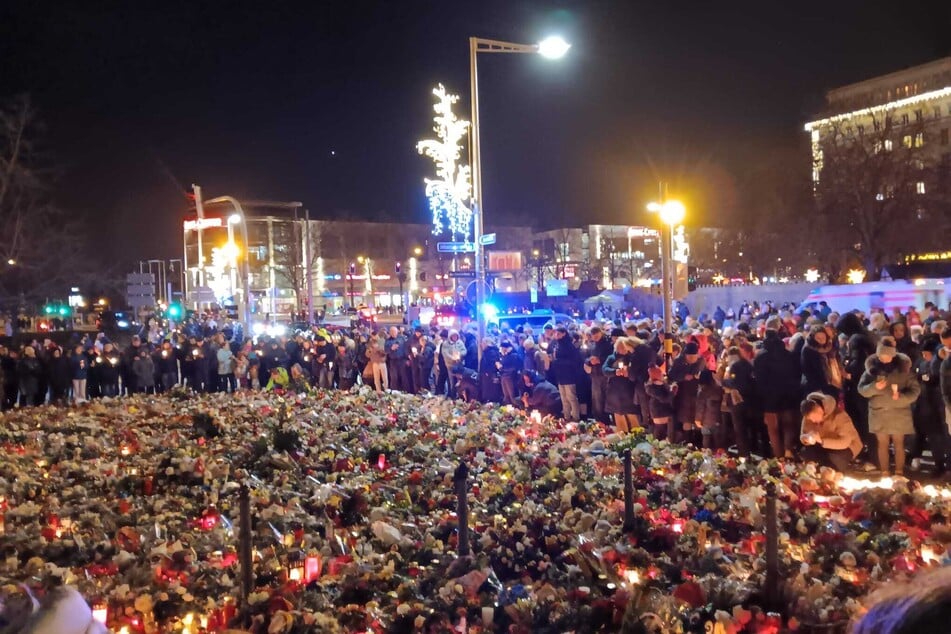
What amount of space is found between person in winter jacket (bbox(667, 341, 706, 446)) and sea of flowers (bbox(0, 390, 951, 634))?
142 cm

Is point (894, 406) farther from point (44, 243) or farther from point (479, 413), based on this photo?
point (44, 243)

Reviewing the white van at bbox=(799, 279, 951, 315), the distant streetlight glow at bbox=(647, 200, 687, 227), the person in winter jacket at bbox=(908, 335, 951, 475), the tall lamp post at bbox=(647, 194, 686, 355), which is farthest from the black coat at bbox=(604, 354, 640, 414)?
the white van at bbox=(799, 279, 951, 315)

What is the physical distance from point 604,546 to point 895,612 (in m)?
5.42

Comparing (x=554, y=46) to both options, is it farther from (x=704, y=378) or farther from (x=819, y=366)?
(x=819, y=366)

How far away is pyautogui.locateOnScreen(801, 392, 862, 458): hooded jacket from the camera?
9.39m

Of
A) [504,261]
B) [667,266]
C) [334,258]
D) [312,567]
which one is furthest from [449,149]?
[334,258]

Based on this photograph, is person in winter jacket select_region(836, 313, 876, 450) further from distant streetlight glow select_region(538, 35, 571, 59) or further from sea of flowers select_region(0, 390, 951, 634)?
distant streetlight glow select_region(538, 35, 571, 59)

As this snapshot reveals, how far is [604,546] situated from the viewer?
22.1ft

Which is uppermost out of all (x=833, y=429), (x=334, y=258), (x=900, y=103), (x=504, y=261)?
(x=900, y=103)

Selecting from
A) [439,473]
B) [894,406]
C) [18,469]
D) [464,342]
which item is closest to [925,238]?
[464,342]

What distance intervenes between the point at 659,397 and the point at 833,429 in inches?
110

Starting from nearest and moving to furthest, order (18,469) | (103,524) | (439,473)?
(103,524) < (439,473) < (18,469)

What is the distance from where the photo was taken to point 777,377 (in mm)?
10398

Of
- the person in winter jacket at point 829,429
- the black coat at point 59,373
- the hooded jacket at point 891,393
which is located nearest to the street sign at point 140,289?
the black coat at point 59,373
